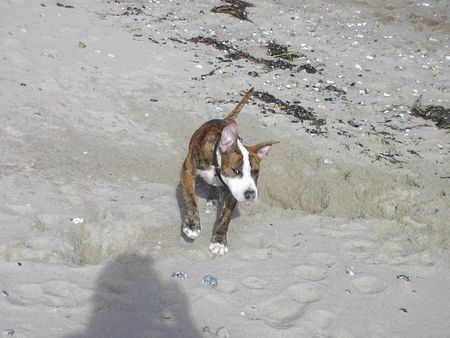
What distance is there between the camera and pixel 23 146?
6.10 m

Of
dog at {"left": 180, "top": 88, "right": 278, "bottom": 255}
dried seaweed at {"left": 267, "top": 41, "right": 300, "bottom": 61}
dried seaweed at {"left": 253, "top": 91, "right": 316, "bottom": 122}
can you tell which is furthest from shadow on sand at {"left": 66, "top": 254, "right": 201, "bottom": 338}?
dried seaweed at {"left": 267, "top": 41, "right": 300, "bottom": 61}

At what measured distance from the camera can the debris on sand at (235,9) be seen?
11.5 meters

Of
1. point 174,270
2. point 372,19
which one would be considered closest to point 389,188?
point 174,270

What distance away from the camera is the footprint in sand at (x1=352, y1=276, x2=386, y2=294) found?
16.0 feet

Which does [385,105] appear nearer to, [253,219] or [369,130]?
[369,130]

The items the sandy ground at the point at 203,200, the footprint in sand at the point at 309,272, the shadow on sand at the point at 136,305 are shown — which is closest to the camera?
the shadow on sand at the point at 136,305

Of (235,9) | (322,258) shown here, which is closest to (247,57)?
(235,9)

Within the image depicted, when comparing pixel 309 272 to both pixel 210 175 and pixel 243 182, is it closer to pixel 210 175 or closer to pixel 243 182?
pixel 243 182

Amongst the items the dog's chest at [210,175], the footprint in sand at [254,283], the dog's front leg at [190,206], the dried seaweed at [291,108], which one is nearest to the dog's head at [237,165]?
the dog's chest at [210,175]

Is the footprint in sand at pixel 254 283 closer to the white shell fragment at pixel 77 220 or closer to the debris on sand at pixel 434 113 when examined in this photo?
the white shell fragment at pixel 77 220

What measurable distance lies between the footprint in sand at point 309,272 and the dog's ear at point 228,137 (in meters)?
1.18

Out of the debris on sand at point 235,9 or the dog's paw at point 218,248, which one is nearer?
the dog's paw at point 218,248

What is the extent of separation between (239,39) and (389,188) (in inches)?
195

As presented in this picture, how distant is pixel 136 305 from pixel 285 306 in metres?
1.14
